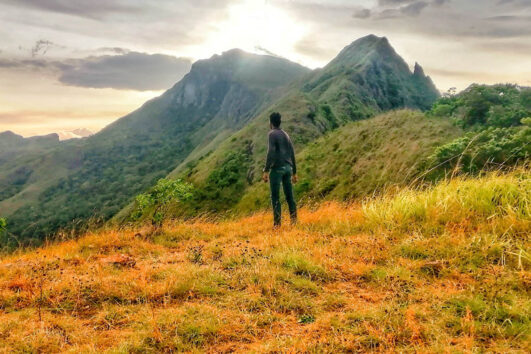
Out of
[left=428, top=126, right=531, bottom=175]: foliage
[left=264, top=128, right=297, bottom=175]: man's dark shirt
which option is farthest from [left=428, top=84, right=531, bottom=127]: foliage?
[left=264, top=128, right=297, bottom=175]: man's dark shirt

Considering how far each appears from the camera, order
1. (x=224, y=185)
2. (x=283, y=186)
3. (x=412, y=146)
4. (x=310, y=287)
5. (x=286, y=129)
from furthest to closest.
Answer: (x=286, y=129) < (x=224, y=185) < (x=412, y=146) < (x=283, y=186) < (x=310, y=287)

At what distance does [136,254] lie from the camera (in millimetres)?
6836

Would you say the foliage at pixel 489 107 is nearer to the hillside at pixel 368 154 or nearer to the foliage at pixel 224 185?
the hillside at pixel 368 154

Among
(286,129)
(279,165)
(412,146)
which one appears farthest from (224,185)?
(279,165)

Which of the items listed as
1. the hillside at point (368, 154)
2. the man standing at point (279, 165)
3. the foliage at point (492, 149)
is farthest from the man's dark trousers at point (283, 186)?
the hillside at point (368, 154)

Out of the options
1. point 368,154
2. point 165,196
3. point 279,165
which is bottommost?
point 165,196

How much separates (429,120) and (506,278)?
23.5 meters

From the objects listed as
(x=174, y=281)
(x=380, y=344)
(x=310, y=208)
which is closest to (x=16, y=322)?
(x=174, y=281)

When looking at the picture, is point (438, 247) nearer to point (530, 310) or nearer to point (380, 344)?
point (530, 310)

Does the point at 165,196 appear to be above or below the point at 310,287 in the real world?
above

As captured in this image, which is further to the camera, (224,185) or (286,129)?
(286,129)

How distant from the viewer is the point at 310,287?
181 inches

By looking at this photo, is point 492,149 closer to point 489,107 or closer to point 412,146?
point 412,146

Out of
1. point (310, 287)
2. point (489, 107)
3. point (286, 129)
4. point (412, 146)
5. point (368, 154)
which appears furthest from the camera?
point (286, 129)
